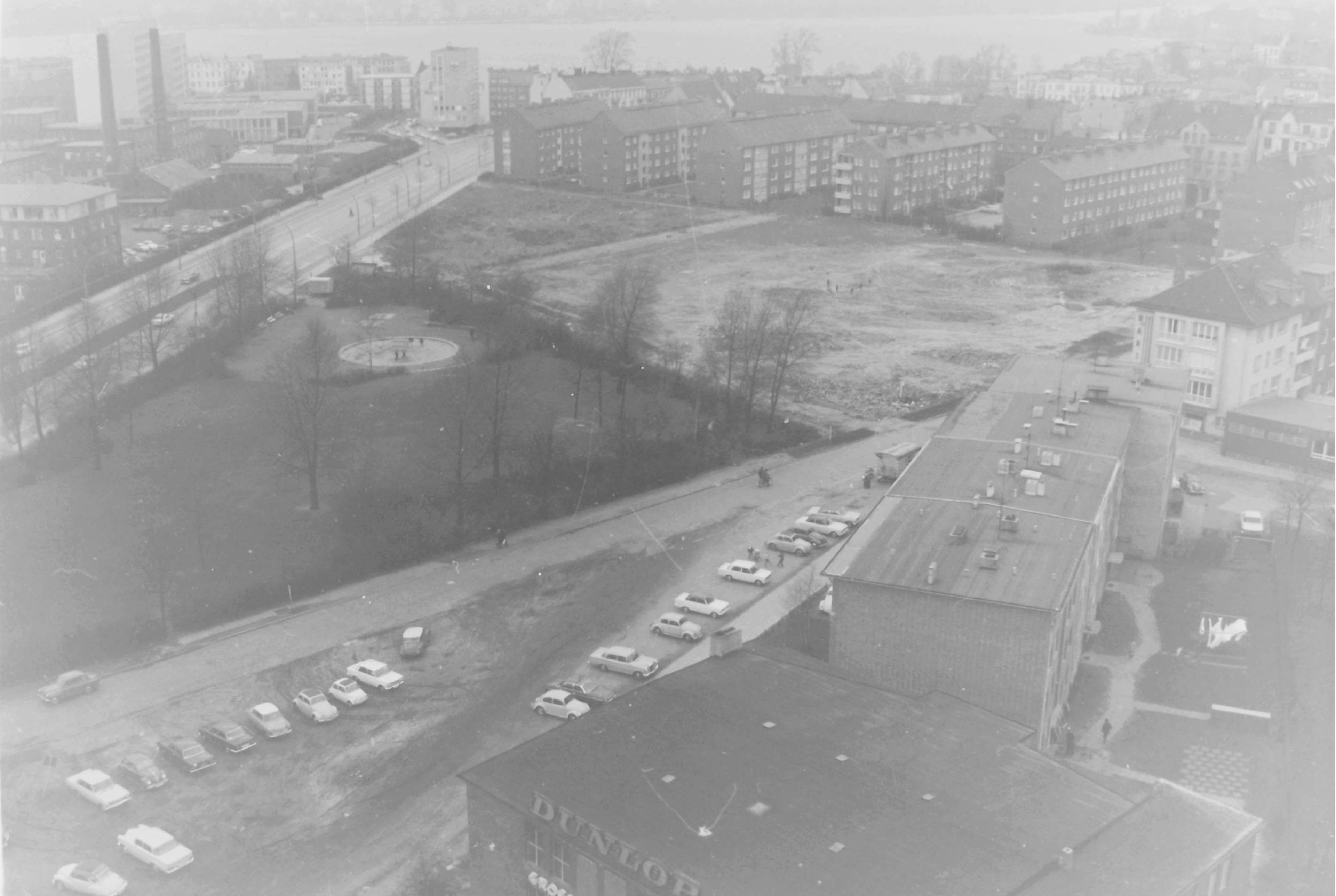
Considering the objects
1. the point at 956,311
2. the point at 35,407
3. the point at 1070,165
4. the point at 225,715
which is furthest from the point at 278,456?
the point at 1070,165

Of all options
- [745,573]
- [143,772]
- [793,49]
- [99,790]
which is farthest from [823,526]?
[793,49]

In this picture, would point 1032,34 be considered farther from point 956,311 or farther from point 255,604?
point 255,604

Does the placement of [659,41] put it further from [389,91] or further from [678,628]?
[678,628]

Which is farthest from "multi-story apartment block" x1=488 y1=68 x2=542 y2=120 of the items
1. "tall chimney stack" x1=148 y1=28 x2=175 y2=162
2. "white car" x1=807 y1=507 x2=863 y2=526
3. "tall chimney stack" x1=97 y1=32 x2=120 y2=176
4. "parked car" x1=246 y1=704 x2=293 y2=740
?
"parked car" x1=246 y1=704 x2=293 y2=740

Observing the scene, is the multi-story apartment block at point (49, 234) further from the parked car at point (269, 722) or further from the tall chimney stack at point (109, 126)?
the parked car at point (269, 722)

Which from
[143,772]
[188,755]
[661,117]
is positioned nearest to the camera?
[143,772]
